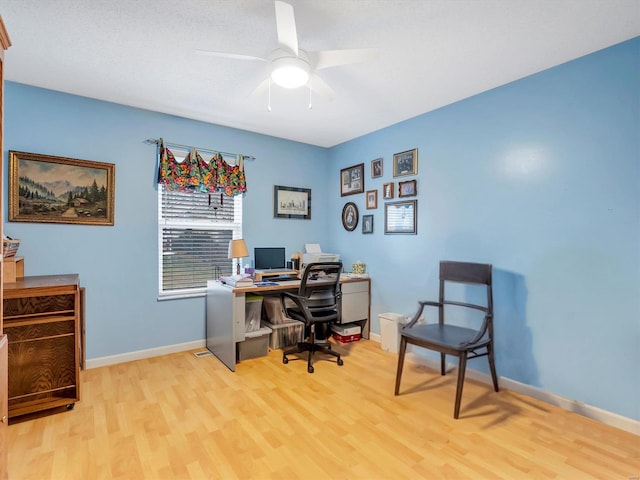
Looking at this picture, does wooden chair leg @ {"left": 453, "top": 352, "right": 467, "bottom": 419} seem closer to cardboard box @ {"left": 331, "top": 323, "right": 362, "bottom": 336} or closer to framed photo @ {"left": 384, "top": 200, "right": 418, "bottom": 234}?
framed photo @ {"left": 384, "top": 200, "right": 418, "bottom": 234}

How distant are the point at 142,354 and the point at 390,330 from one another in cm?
251

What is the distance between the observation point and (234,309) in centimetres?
298

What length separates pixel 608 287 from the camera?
2.17 meters

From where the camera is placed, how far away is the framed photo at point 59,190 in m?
2.68

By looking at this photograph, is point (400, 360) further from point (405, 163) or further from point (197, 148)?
point (197, 148)

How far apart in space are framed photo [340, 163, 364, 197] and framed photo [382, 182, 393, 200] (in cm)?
36

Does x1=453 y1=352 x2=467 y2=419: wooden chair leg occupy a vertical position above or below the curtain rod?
below

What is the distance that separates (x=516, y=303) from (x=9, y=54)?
416 centimetres

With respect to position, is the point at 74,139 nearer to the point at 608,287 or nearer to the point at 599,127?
the point at 599,127

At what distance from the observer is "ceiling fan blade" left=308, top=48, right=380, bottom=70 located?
188cm

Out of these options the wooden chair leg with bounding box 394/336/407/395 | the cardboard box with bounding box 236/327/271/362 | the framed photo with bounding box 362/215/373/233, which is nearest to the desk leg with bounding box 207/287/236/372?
the cardboard box with bounding box 236/327/271/362

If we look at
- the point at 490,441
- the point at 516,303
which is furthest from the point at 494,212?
the point at 490,441

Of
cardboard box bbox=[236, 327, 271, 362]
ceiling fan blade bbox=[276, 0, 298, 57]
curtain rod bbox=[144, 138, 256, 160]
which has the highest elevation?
ceiling fan blade bbox=[276, 0, 298, 57]

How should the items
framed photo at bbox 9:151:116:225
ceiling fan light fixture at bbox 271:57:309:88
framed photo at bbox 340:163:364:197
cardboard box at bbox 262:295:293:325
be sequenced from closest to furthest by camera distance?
ceiling fan light fixture at bbox 271:57:309:88 < framed photo at bbox 9:151:116:225 < cardboard box at bbox 262:295:293:325 < framed photo at bbox 340:163:364:197
